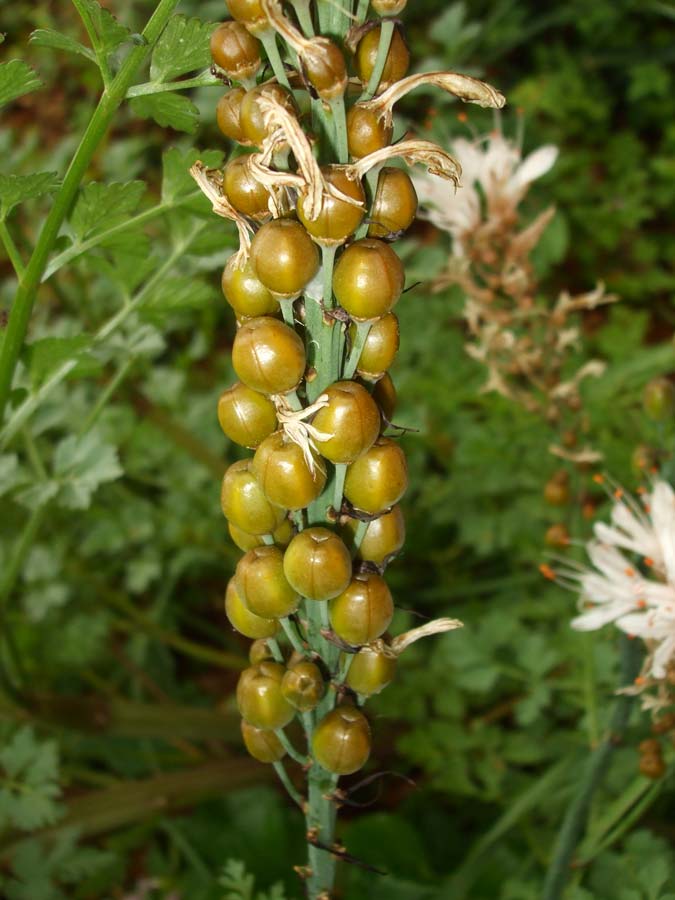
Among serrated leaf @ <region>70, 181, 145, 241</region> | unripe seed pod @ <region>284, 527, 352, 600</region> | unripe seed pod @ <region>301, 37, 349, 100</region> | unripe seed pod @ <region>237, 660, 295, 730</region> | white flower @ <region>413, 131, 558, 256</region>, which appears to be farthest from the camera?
white flower @ <region>413, 131, 558, 256</region>

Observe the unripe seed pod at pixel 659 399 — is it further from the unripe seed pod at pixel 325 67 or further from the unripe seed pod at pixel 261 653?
the unripe seed pod at pixel 325 67

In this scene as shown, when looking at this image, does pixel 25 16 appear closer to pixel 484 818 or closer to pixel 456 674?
pixel 456 674

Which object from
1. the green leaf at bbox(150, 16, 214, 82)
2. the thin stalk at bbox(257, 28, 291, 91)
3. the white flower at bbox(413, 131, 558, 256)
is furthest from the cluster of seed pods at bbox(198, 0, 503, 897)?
the white flower at bbox(413, 131, 558, 256)

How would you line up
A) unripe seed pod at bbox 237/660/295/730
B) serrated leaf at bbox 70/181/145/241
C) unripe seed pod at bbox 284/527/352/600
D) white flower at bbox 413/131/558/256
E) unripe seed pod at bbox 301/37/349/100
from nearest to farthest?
unripe seed pod at bbox 301/37/349/100, unripe seed pod at bbox 284/527/352/600, unripe seed pod at bbox 237/660/295/730, serrated leaf at bbox 70/181/145/241, white flower at bbox 413/131/558/256

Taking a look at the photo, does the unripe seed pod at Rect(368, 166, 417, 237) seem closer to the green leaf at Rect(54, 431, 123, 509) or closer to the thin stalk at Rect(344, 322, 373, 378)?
the thin stalk at Rect(344, 322, 373, 378)

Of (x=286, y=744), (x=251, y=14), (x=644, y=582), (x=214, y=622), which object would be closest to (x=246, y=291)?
(x=251, y=14)

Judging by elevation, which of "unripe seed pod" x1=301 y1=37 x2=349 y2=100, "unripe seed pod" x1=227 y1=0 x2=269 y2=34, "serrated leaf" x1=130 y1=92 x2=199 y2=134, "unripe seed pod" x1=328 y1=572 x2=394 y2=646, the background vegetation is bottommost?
the background vegetation
